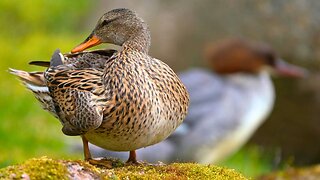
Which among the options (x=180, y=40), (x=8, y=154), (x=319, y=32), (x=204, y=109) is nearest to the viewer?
(x=8, y=154)

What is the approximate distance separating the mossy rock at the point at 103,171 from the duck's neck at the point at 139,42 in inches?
34.9

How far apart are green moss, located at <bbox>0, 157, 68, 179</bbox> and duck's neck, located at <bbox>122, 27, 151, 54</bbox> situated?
1656 mm

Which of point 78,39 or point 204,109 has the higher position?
point 78,39

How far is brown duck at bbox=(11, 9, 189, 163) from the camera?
5270 mm

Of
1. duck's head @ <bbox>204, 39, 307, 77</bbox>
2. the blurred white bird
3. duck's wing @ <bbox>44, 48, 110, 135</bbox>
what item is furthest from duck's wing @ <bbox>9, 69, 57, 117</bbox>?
duck's head @ <bbox>204, 39, 307, 77</bbox>

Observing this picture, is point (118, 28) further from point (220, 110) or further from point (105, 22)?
point (220, 110)

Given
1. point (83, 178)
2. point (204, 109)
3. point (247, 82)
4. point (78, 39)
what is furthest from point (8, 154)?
point (78, 39)

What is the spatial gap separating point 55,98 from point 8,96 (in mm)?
7154

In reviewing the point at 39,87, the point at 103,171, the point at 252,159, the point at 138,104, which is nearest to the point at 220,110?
the point at 252,159

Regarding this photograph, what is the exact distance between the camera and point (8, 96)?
12.5 metres

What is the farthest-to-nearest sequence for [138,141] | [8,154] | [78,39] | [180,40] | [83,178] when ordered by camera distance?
1. [78,39]
2. [180,40]
3. [8,154]
4. [138,141]
5. [83,178]

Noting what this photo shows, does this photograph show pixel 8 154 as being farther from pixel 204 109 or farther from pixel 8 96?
pixel 8 96

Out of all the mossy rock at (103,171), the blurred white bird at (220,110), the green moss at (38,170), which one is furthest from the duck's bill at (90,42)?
the blurred white bird at (220,110)

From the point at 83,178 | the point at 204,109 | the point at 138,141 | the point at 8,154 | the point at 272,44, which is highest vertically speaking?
the point at 272,44
